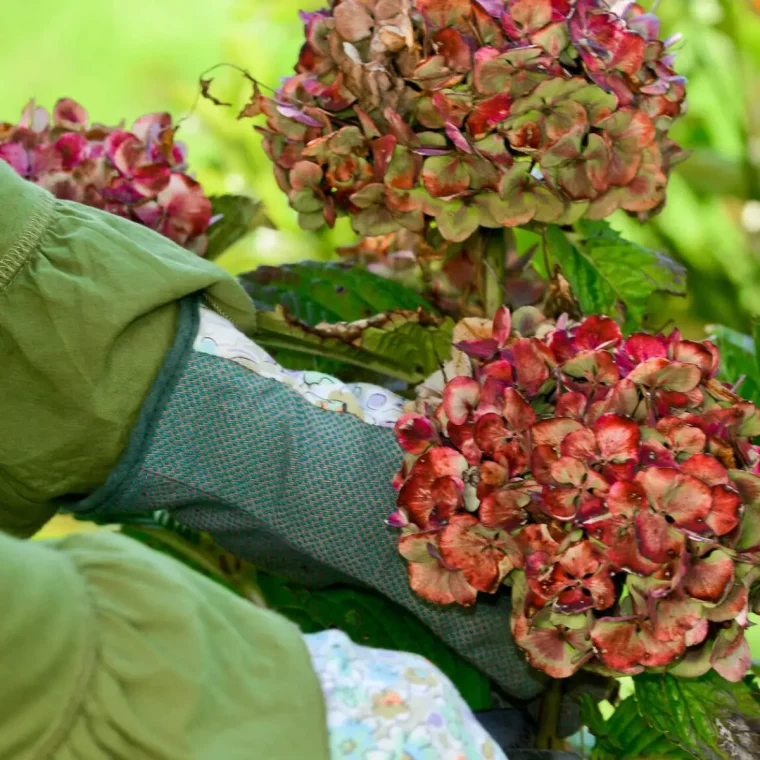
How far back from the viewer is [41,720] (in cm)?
30

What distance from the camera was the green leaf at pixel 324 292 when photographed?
2.30 ft

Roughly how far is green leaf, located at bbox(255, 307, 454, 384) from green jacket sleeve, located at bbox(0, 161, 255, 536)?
0.10 m

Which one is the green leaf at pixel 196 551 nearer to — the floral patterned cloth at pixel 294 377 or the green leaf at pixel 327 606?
the green leaf at pixel 327 606

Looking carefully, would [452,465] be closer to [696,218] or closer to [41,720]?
[41,720]

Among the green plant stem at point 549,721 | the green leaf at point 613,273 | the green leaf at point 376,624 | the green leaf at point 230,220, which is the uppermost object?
the green leaf at point 230,220

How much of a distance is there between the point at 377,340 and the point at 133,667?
0.35 m

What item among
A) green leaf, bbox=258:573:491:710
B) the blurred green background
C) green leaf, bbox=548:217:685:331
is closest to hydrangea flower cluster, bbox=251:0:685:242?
green leaf, bbox=548:217:685:331

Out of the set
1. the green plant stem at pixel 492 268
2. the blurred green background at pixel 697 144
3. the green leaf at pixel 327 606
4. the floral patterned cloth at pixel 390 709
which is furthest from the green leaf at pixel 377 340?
the blurred green background at pixel 697 144

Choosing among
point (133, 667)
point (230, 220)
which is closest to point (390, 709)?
point (133, 667)

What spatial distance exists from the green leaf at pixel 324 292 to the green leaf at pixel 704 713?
0.96 feet

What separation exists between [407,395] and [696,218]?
2.61ft

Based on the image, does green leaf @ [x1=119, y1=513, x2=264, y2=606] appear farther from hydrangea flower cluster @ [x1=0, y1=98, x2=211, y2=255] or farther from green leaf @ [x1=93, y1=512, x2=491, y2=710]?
hydrangea flower cluster @ [x1=0, y1=98, x2=211, y2=255]

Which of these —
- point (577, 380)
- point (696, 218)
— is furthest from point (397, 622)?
point (696, 218)

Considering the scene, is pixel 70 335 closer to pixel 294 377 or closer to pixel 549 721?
pixel 294 377
